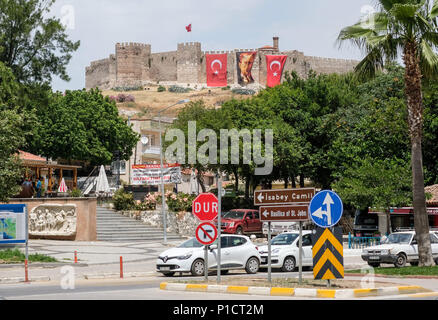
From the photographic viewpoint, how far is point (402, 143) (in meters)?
42.3

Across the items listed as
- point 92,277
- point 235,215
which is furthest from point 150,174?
point 92,277

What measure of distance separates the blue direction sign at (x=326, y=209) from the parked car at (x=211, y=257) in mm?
8409

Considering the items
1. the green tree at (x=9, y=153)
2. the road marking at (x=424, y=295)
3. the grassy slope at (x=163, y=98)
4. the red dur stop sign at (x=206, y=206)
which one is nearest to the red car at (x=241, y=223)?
the green tree at (x=9, y=153)

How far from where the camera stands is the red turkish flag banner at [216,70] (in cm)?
14238

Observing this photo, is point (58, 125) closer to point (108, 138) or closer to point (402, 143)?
point (108, 138)

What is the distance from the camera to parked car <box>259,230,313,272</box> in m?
24.7

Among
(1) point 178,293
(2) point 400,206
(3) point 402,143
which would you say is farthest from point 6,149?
(3) point 402,143

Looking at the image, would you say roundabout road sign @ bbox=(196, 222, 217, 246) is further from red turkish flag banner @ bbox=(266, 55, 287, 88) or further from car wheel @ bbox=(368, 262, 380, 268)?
red turkish flag banner @ bbox=(266, 55, 287, 88)

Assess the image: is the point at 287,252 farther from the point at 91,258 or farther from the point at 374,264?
the point at 91,258

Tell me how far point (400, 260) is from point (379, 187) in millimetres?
10731

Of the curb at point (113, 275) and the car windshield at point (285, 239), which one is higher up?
the car windshield at point (285, 239)

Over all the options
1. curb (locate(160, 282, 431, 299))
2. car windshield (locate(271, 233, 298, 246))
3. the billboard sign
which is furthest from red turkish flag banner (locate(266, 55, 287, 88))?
curb (locate(160, 282, 431, 299))

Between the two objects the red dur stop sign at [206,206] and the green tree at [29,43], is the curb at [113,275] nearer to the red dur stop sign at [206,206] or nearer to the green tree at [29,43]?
the red dur stop sign at [206,206]

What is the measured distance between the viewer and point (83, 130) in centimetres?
6525
